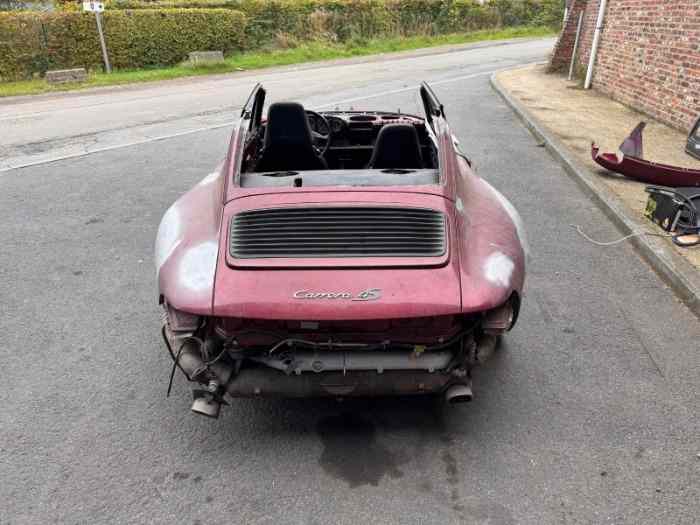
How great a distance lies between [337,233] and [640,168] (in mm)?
5412

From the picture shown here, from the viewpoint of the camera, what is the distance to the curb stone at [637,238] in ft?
14.8

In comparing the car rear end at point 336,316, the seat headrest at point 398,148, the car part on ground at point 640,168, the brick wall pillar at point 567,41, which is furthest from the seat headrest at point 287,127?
the brick wall pillar at point 567,41

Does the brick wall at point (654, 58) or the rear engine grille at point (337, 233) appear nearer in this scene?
the rear engine grille at point (337, 233)

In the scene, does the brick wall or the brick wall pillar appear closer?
the brick wall

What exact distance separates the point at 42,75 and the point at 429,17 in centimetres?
2106

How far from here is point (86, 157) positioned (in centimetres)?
867

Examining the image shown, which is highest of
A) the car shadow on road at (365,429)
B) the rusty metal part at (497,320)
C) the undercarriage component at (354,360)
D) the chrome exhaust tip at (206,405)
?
the rusty metal part at (497,320)

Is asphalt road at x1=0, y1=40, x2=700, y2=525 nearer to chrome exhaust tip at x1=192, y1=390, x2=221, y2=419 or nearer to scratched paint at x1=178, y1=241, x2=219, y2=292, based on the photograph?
chrome exhaust tip at x1=192, y1=390, x2=221, y2=419

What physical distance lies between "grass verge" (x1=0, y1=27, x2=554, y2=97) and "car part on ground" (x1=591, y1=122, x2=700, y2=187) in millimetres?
14461

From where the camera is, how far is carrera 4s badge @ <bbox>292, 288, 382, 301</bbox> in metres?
2.63

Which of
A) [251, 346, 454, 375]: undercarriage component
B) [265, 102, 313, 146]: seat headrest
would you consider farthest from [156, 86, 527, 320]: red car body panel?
[265, 102, 313, 146]: seat headrest

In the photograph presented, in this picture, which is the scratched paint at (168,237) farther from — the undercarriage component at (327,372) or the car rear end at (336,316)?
the undercarriage component at (327,372)

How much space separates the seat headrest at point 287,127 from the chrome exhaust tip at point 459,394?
2.14 meters

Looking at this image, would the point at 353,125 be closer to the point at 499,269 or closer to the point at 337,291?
the point at 499,269
